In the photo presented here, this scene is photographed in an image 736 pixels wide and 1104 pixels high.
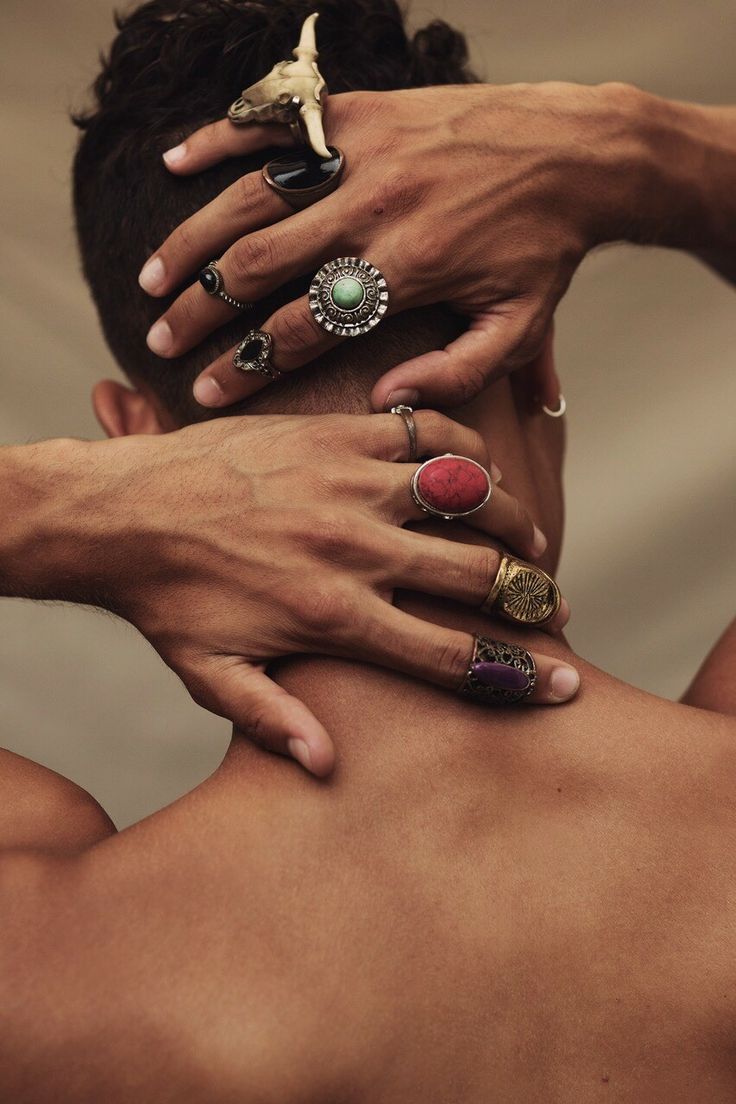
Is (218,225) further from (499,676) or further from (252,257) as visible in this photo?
(499,676)

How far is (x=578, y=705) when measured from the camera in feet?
3.78

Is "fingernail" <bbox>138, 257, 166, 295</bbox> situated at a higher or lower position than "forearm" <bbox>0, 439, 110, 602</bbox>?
higher

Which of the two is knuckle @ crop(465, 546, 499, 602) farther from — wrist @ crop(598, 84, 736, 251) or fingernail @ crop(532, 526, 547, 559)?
wrist @ crop(598, 84, 736, 251)

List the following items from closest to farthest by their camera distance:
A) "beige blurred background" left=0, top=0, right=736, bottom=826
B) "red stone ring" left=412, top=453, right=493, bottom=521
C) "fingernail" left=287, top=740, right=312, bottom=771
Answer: "fingernail" left=287, top=740, right=312, bottom=771 < "red stone ring" left=412, top=453, right=493, bottom=521 < "beige blurred background" left=0, top=0, right=736, bottom=826

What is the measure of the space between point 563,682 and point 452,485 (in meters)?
0.24

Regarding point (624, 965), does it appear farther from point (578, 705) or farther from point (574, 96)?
point (574, 96)

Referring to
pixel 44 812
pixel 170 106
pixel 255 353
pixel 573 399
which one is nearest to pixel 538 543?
pixel 255 353

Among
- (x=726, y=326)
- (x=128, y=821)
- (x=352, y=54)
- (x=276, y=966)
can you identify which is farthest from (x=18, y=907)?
(x=726, y=326)

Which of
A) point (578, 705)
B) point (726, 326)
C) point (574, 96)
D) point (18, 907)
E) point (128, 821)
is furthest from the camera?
point (726, 326)

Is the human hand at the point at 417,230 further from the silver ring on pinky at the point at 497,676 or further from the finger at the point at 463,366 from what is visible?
the silver ring on pinky at the point at 497,676

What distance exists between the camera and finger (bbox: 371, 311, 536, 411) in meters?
1.23

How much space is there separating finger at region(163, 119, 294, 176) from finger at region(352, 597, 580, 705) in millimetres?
571

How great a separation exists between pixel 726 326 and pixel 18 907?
2436mm

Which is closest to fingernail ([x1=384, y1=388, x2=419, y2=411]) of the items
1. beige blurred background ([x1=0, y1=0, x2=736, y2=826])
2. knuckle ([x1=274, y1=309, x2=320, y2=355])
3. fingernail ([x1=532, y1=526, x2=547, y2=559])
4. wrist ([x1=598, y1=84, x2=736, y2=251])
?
knuckle ([x1=274, y1=309, x2=320, y2=355])
